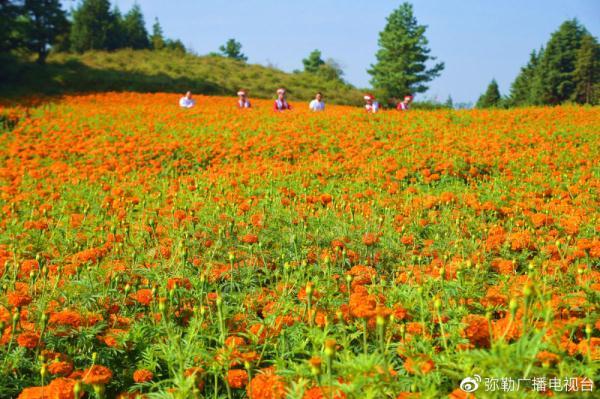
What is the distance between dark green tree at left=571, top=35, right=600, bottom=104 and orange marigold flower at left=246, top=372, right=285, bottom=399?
49277 millimetres

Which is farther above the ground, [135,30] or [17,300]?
[135,30]

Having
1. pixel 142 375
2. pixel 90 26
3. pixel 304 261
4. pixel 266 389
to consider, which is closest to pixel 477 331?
pixel 266 389

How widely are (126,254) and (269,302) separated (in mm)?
1770

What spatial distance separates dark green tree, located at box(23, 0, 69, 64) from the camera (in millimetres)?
27584

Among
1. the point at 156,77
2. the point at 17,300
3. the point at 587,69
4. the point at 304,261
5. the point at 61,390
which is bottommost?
the point at 61,390

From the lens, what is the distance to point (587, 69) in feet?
140

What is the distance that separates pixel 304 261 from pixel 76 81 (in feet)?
82.0

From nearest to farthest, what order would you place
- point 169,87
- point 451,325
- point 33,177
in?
point 451,325 → point 33,177 → point 169,87

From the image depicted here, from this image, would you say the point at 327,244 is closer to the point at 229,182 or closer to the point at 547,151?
the point at 229,182

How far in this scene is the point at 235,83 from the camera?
2864cm

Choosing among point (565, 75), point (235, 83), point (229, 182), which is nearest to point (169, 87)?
point (235, 83)

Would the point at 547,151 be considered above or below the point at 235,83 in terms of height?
below

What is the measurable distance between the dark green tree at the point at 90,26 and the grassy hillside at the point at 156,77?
1484cm

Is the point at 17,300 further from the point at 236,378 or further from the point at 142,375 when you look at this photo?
the point at 236,378
